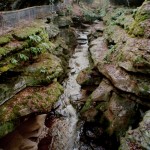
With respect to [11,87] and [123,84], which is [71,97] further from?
[11,87]

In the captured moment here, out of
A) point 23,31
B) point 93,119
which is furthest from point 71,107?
point 23,31

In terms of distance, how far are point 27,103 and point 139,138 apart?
19.5ft

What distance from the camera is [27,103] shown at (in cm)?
1284

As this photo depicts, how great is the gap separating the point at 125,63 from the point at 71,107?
525 cm

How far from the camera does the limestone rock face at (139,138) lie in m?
10.2

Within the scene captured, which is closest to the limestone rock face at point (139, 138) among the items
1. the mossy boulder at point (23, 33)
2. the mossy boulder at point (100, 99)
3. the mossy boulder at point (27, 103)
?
the mossy boulder at point (100, 99)

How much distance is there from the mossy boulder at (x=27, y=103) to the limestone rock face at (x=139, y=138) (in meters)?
4.77

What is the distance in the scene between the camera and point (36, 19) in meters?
22.0

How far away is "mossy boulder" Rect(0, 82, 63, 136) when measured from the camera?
1187 centimetres

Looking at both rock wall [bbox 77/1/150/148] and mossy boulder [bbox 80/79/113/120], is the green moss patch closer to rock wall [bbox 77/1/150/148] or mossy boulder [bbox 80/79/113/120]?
mossy boulder [bbox 80/79/113/120]

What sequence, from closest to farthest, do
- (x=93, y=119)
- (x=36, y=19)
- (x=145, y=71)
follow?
(x=145, y=71) → (x=93, y=119) → (x=36, y=19)

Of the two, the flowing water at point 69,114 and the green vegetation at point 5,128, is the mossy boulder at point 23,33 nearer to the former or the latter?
the green vegetation at point 5,128

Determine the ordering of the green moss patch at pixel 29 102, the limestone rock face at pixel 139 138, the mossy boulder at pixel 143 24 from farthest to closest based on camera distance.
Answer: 1. the mossy boulder at pixel 143 24
2. the green moss patch at pixel 29 102
3. the limestone rock face at pixel 139 138

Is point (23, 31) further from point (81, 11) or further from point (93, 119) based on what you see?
point (81, 11)
